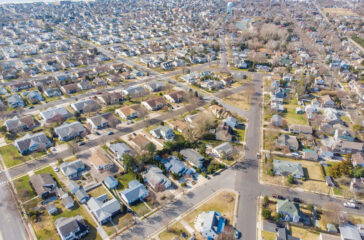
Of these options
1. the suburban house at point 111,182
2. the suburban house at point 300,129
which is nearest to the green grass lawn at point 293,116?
the suburban house at point 300,129

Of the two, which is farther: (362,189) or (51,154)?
(51,154)

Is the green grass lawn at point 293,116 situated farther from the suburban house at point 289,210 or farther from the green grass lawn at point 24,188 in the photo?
the green grass lawn at point 24,188

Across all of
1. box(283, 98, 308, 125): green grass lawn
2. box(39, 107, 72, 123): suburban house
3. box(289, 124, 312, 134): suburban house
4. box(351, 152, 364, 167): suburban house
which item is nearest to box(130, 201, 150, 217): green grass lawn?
box(39, 107, 72, 123): suburban house

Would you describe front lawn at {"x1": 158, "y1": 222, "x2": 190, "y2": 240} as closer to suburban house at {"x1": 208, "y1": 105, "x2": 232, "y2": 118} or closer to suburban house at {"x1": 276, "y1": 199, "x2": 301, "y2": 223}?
suburban house at {"x1": 276, "y1": 199, "x2": 301, "y2": 223}

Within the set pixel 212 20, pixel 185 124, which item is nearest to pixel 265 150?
pixel 185 124

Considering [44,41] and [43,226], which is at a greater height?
[44,41]

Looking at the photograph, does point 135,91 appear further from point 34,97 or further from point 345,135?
point 345,135

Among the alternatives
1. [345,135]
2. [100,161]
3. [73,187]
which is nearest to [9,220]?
[73,187]

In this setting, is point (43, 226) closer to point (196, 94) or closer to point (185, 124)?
point (185, 124)
